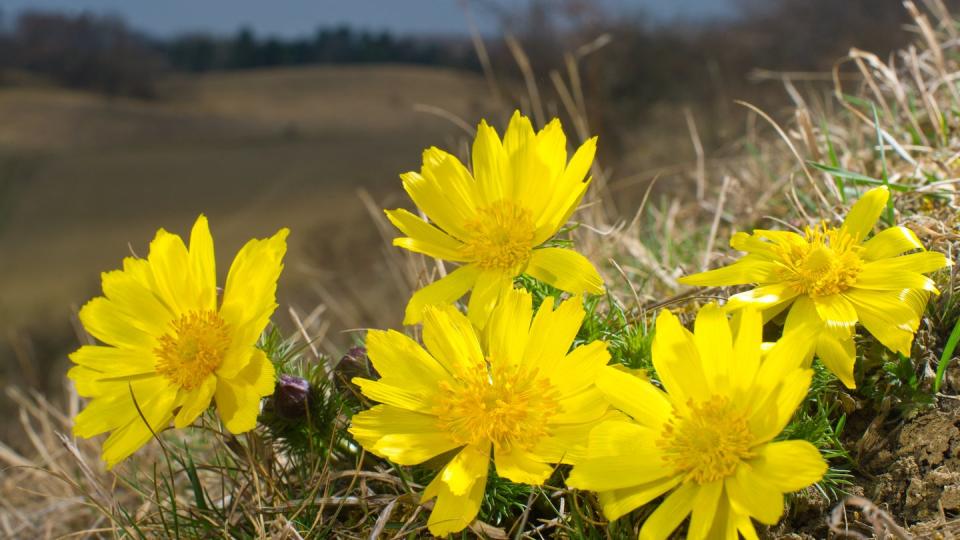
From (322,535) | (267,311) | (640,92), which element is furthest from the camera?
(640,92)

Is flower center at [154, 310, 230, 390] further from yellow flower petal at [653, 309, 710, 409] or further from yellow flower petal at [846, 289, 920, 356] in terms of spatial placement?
yellow flower petal at [846, 289, 920, 356]

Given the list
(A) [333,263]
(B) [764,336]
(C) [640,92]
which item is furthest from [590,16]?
(B) [764,336]

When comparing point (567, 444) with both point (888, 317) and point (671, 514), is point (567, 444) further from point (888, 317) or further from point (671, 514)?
point (888, 317)

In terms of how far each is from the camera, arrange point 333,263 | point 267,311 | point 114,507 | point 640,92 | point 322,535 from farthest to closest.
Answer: point 640,92, point 333,263, point 114,507, point 322,535, point 267,311

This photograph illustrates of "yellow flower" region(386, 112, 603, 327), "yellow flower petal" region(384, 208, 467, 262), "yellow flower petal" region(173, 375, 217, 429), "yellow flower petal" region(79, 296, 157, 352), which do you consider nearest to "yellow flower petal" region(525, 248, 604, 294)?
"yellow flower" region(386, 112, 603, 327)

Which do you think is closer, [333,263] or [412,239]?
[412,239]

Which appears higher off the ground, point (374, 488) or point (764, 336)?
point (764, 336)

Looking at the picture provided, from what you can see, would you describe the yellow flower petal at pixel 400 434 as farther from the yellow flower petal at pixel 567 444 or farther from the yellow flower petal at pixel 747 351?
the yellow flower petal at pixel 747 351

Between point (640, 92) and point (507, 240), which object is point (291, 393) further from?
point (640, 92)
